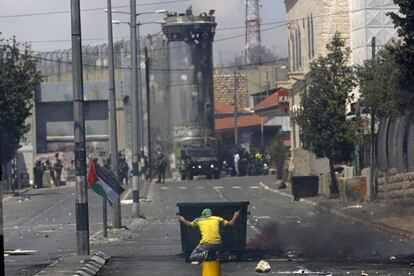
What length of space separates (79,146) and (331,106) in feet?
87.1

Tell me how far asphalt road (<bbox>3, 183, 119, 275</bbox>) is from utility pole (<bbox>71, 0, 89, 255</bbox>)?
2.83ft

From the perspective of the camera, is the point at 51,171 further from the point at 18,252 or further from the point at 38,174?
the point at 18,252

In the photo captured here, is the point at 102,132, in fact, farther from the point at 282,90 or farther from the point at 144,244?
the point at 144,244

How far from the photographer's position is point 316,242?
28.5 metres

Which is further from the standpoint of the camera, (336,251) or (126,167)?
(126,167)

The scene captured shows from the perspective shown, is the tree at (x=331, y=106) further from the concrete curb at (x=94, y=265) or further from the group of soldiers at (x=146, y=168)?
the concrete curb at (x=94, y=265)

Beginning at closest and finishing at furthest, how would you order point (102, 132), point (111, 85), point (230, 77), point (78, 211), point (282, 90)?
1. point (78, 211)
2. point (111, 85)
3. point (282, 90)
4. point (102, 132)
5. point (230, 77)

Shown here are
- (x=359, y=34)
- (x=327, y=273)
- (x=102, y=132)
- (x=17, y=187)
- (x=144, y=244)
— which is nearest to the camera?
(x=327, y=273)

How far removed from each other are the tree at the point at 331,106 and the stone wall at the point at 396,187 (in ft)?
17.8

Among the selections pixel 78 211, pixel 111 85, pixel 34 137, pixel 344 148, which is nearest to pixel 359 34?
pixel 344 148

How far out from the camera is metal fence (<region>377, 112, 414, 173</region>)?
4111 centimetres

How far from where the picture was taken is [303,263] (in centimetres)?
2333

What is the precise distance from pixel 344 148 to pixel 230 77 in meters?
93.3

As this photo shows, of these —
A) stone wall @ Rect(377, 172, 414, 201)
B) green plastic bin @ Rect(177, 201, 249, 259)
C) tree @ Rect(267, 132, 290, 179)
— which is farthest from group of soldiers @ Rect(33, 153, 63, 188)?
green plastic bin @ Rect(177, 201, 249, 259)
